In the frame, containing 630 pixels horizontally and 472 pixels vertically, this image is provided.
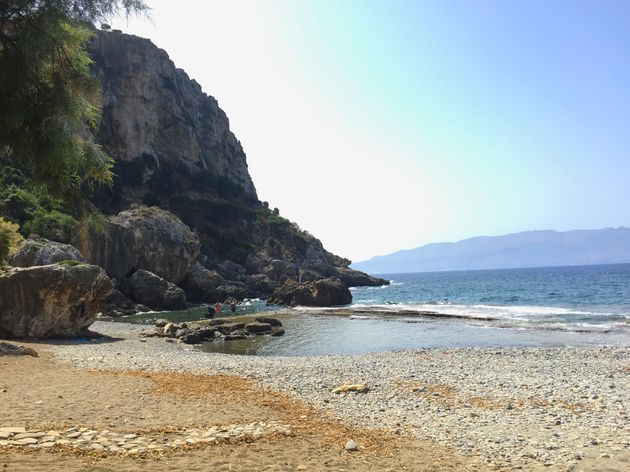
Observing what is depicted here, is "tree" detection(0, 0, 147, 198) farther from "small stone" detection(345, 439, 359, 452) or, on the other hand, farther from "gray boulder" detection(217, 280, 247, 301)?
"gray boulder" detection(217, 280, 247, 301)

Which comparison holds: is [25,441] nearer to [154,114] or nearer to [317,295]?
[317,295]

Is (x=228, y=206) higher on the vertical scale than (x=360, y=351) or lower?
higher

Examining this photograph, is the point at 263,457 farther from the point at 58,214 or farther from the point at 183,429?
the point at 58,214

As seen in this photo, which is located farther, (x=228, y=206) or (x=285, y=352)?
(x=228, y=206)

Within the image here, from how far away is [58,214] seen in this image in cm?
5616

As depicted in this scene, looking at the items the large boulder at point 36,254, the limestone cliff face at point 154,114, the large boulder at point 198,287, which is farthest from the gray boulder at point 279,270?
the large boulder at point 36,254

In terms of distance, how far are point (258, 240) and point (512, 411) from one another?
9706 centimetres

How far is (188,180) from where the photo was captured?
108 meters

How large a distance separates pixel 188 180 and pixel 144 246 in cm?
4580

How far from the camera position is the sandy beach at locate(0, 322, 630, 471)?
8.16 m

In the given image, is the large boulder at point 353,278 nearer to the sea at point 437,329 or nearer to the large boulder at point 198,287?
the large boulder at point 198,287

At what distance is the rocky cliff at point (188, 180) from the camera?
303 ft

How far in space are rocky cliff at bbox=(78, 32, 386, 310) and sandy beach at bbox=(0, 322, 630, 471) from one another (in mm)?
58008

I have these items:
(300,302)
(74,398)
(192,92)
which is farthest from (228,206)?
(74,398)
